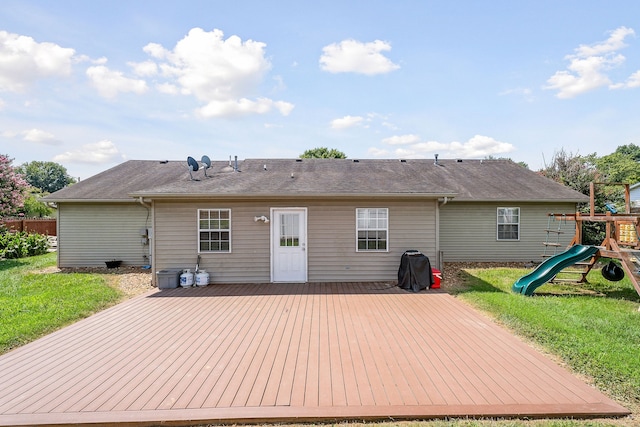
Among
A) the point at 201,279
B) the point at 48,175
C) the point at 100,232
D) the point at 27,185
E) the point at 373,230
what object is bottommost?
the point at 201,279

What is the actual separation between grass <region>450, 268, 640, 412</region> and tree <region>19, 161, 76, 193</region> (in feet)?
292

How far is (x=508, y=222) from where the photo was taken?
1202cm

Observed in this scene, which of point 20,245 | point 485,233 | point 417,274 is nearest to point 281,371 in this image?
point 417,274

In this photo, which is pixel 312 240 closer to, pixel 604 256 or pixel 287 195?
pixel 287 195

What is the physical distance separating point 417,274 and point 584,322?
11.0ft

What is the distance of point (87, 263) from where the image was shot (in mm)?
11547

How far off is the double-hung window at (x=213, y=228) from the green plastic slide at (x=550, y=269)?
7.40 m

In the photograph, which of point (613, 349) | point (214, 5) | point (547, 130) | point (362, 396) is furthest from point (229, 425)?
point (547, 130)

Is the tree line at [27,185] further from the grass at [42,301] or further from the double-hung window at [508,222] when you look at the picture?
the double-hung window at [508,222]

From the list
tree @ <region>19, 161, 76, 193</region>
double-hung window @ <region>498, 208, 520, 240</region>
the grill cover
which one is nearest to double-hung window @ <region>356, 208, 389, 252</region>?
the grill cover

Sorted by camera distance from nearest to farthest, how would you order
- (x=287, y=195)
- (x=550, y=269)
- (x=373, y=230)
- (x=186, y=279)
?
1. (x=550, y=269)
2. (x=287, y=195)
3. (x=186, y=279)
4. (x=373, y=230)

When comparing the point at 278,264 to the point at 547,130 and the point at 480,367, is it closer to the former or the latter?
the point at 480,367

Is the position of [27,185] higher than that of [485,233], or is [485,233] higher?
A: [27,185]

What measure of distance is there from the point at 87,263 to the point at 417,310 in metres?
11.6
